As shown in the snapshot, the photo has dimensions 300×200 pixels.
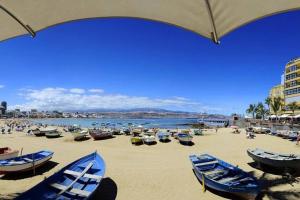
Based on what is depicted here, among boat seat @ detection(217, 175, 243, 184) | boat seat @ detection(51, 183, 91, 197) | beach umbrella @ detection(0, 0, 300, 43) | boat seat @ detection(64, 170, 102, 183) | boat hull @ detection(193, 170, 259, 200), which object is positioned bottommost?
boat hull @ detection(193, 170, 259, 200)

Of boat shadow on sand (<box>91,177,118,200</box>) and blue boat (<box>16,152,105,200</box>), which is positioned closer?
blue boat (<box>16,152,105,200</box>)

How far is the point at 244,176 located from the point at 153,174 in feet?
17.6

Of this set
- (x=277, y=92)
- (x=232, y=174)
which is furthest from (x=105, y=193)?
(x=277, y=92)

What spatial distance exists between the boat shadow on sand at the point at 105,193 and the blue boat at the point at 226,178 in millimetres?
4423

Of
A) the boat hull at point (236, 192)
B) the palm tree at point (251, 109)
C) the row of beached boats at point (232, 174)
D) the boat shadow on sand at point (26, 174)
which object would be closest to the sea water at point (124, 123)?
the palm tree at point (251, 109)

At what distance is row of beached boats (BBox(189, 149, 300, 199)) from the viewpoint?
8945mm

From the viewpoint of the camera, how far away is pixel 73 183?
8.29 m

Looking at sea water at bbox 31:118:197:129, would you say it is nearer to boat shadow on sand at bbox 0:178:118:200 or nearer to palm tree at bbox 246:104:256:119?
palm tree at bbox 246:104:256:119

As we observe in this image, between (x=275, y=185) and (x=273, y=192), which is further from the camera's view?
(x=275, y=185)

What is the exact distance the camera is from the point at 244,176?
10.2m

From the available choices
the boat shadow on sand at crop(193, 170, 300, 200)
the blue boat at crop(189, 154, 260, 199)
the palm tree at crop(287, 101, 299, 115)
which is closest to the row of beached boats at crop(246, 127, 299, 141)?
the palm tree at crop(287, 101, 299, 115)


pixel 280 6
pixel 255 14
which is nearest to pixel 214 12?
pixel 255 14

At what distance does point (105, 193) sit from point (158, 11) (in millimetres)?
9404

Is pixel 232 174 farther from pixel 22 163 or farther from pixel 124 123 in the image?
pixel 124 123
